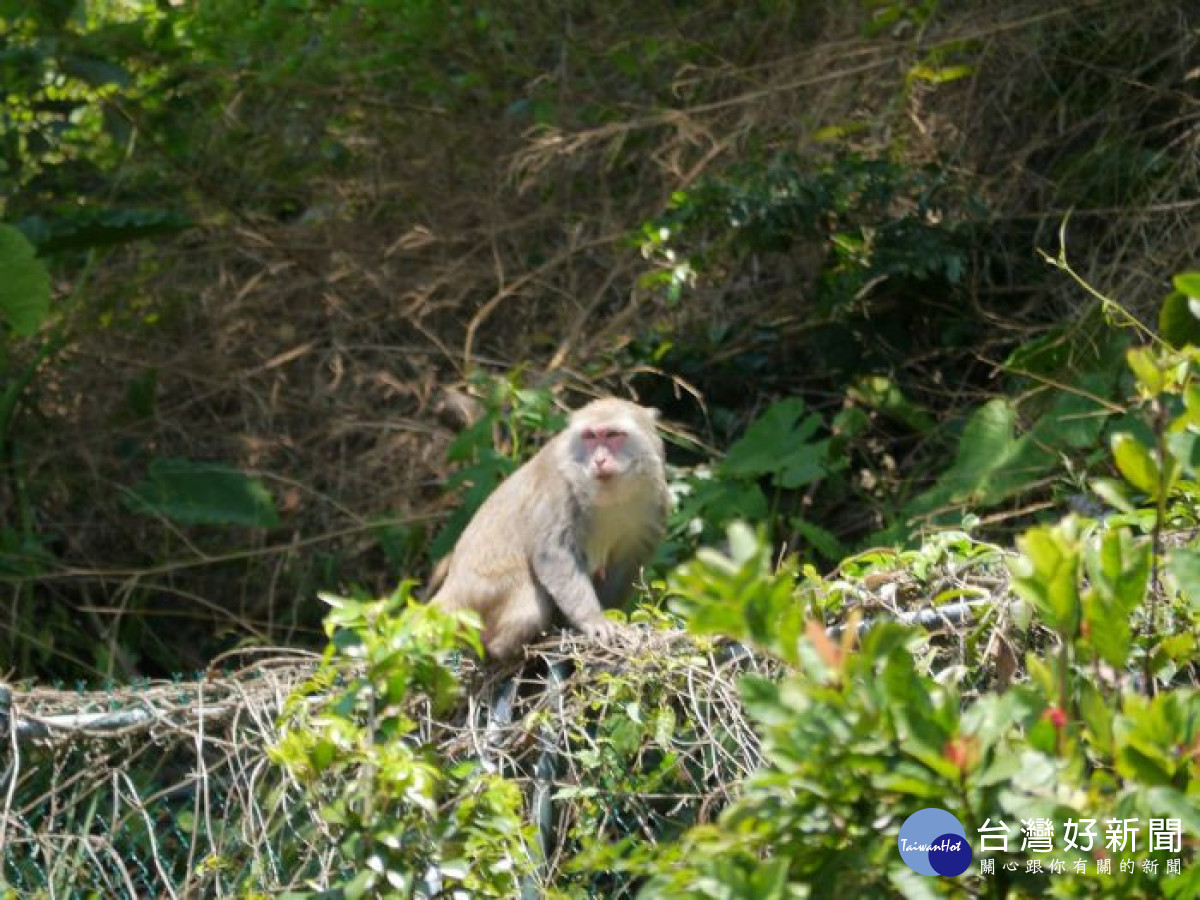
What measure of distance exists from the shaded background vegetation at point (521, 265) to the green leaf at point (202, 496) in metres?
0.02

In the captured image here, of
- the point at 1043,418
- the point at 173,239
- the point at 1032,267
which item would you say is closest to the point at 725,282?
the point at 1032,267

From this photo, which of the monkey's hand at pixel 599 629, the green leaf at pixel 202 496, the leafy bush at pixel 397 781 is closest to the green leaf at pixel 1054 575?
the leafy bush at pixel 397 781

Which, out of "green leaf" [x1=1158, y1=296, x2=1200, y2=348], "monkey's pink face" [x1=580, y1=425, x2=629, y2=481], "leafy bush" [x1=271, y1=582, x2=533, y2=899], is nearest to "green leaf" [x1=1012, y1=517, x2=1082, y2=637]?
"leafy bush" [x1=271, y1=582, x2=533, y2=899]

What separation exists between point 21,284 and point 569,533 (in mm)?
3793

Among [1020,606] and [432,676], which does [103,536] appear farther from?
[1020,606]

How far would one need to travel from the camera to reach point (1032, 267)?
991 cm

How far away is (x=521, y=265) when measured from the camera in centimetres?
1100

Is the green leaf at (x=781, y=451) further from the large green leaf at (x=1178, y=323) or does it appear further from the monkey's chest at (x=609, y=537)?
the large green leaf at (x=1178, y=323)

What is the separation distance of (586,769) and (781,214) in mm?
5229

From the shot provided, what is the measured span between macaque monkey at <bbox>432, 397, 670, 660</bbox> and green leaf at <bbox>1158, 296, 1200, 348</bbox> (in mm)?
2000

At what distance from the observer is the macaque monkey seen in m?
6.68

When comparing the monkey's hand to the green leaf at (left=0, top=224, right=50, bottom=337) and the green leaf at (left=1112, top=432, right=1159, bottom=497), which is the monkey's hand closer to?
the green leaf at (left=1112, top=432, right=1159, bottom=497)

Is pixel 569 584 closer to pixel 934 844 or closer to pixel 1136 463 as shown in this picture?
pixel 1136 463

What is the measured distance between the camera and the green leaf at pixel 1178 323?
6.46m
